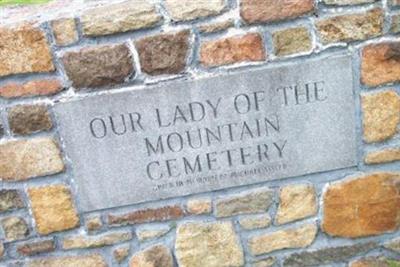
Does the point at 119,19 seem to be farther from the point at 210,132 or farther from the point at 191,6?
the point at 210,132

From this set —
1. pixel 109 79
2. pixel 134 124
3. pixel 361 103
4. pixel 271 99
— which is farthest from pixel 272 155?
pixel 109 79

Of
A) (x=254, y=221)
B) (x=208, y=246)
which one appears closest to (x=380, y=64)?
(x=254, y=221)

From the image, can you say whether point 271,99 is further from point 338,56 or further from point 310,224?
point 310,224

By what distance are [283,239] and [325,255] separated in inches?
9.0

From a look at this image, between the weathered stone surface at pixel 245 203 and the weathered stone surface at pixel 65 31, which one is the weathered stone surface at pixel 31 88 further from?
the weathered stone surface at pixel 245 203

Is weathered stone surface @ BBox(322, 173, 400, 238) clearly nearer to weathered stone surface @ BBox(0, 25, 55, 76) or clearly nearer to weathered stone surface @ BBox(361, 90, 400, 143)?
weathered stone surface @ BBox(361, 90, 400, 143)

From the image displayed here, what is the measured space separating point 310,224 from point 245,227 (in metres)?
0.30

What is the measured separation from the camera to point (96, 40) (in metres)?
2.05

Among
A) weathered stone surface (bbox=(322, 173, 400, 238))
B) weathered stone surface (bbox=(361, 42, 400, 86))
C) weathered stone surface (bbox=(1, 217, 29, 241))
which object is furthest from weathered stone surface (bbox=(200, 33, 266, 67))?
weathered stone surface (bbox=(1, 217, 29, 241))

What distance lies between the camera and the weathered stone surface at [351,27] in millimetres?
2084

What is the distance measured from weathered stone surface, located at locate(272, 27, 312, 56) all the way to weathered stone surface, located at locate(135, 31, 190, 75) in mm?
359

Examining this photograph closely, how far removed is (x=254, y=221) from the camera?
7.71ft

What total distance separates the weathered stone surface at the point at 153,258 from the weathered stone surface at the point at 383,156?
38.5 inches

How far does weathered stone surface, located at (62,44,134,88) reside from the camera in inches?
80.8
